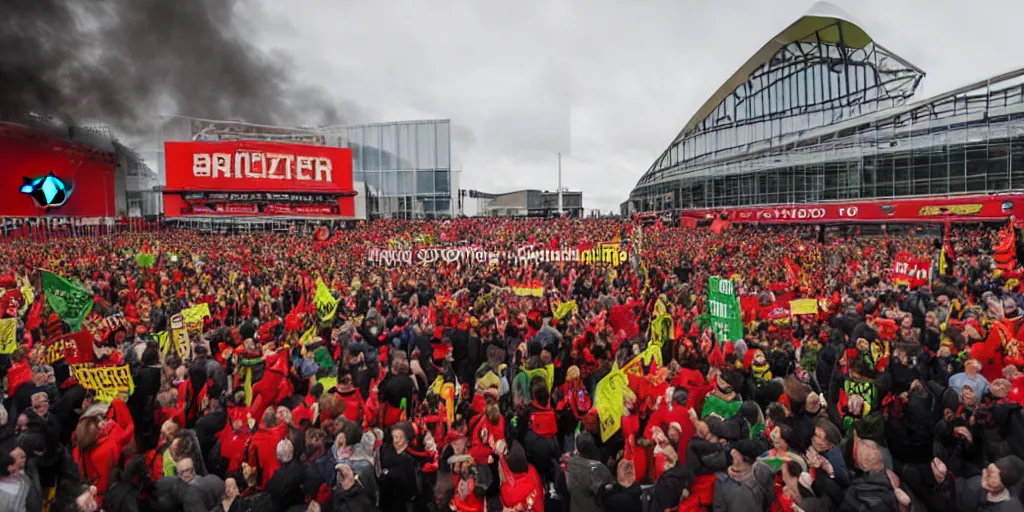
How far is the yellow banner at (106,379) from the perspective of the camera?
20.2ft

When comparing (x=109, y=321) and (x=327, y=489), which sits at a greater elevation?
(x=109, y=321)

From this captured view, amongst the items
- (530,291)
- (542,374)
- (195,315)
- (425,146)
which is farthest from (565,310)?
(425,146)

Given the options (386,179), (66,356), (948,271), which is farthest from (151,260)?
(386,179)

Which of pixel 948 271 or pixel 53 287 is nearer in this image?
pixel 53 287

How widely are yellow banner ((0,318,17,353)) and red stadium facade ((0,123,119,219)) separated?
31.1 meters

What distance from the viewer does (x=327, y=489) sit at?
4.32 m

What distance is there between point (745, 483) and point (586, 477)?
1.08 metres

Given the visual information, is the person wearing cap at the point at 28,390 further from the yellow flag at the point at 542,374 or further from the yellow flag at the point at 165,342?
the yellow flag at the point at 542,374

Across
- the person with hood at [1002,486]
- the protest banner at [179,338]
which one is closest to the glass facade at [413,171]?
the protest banner at [179,338]

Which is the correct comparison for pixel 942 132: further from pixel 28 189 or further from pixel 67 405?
pixel 28 189

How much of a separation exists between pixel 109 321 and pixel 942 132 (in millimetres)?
41993

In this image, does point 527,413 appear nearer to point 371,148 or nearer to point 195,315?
point 195,315

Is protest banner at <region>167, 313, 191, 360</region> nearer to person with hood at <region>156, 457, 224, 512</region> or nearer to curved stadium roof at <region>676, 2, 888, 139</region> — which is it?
person with hood at <region>156, 457, 224, 512</region>

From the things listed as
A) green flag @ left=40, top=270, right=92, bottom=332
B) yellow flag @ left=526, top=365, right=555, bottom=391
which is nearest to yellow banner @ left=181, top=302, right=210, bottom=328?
green flag @ left=40, top=270, right=92, bottom=332
